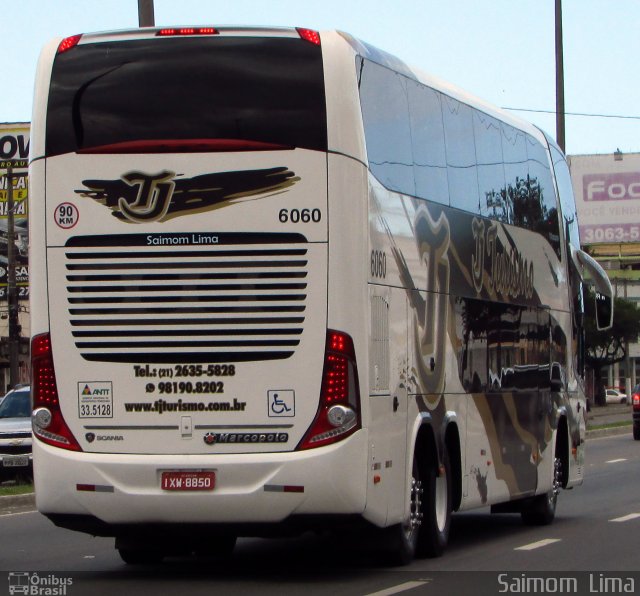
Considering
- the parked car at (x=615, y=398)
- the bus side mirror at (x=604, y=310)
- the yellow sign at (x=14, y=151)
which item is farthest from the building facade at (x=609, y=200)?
the bus side mirror at (x=604, y=310)

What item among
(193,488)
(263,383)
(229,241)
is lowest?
(193,488)

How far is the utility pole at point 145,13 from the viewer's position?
67.3 feet

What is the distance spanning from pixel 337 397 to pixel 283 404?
1.27ft

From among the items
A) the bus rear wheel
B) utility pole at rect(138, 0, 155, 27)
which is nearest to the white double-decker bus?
the bus rear wheel

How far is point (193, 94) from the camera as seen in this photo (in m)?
11.2

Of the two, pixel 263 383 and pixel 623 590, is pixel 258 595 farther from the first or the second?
pixel 623 590

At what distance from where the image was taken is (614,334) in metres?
85.2

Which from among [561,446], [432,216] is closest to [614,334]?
[561,446]

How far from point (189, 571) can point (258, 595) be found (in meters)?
1.75

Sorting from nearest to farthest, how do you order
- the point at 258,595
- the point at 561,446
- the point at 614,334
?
the point at 258,595 → the point at 561,446 → the point at 614,334

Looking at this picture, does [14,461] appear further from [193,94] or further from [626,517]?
[193,94]

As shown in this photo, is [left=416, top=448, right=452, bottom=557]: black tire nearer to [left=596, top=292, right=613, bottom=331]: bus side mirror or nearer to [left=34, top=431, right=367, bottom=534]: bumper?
[left=34, top=431, right=367, bottom=534]: bumper

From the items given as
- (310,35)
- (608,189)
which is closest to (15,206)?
(310,35)

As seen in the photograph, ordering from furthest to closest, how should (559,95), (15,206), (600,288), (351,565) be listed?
1. (15,206)
2. (559,95)
3. (600,288)
4. (351,565)
